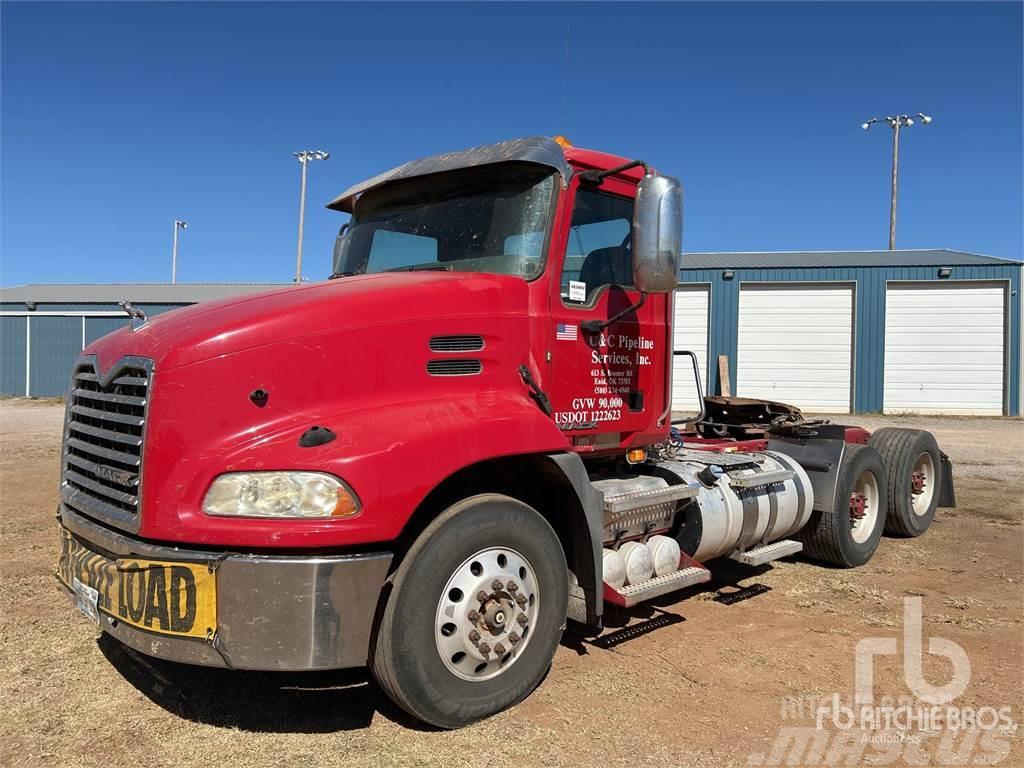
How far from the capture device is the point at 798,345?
23.7 m

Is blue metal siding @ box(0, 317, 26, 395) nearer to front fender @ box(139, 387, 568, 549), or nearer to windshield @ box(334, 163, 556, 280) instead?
windshield @ box(334, 163, 556, 280)

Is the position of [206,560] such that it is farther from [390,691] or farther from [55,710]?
[55,710]

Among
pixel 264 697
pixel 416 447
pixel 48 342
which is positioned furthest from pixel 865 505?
pixel 48 342

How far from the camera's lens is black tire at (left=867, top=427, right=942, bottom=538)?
23.8ft

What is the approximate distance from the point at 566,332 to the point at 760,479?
7.30 feet

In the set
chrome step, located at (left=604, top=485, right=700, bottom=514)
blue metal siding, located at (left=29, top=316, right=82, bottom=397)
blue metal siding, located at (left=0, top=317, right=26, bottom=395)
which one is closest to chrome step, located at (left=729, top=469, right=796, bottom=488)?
chrome step, located at (left=604, top=485, right=700, bottom=514)

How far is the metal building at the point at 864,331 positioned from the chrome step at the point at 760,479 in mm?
15862

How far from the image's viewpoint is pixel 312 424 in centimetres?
302

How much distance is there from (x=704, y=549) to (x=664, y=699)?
1475 millimetres

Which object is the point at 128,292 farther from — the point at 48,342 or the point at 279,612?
the point at 279,612

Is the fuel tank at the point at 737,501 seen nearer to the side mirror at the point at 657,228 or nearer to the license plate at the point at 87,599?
the side mirror at the point at 657,228

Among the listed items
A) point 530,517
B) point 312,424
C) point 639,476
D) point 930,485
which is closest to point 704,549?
point 639,476

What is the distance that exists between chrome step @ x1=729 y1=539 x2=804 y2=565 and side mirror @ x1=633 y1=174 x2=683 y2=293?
2.36m

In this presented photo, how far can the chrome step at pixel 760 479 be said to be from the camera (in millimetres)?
5285
